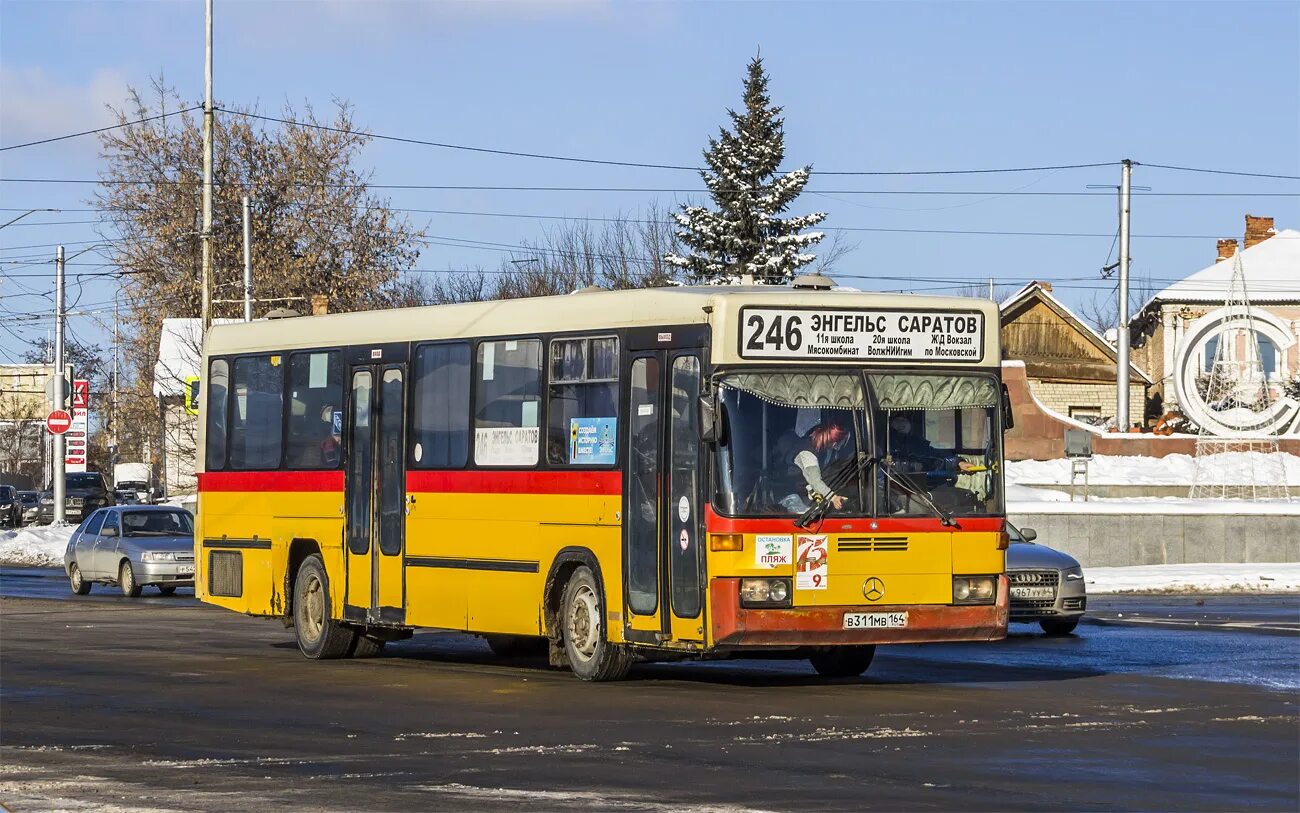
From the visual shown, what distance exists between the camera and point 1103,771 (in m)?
11.2

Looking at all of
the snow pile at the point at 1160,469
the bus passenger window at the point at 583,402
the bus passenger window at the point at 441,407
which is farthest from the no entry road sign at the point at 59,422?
the bus passenger window at the point at 583,402

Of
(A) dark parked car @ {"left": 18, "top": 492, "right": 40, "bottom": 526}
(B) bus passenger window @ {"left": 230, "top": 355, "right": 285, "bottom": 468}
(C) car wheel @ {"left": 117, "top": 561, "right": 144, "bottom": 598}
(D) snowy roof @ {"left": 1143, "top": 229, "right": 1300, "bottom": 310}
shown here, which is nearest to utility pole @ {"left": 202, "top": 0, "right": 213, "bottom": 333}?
(C) car wheel @ {"left": 117, "top": 561, "right": 144, "bottom": 598}

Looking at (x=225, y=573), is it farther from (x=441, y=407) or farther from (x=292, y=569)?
(x=441, y=407)

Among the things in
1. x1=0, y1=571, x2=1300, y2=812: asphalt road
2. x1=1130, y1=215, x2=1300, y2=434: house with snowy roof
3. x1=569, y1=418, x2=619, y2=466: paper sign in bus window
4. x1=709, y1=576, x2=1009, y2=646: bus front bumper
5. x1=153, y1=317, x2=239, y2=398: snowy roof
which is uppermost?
x1=1130, y1=215, x2=1300, y2=434: house with snowy roof

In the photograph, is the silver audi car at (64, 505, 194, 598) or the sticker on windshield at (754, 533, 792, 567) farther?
the silver audi car at (64, 505, 194, 598)

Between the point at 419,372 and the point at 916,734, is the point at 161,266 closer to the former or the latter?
the point at 419,372

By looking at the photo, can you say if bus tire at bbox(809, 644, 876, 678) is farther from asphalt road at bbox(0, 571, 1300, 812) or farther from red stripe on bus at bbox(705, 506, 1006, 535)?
red stripe on bus at bbox(705, 506, 1006, 535)

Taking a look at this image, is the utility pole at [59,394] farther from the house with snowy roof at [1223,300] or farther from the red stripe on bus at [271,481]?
the house with snowy roof at [1223,300]

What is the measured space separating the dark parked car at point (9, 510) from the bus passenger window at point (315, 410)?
61248 millimetres

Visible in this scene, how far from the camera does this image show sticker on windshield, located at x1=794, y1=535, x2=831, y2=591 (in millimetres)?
15266

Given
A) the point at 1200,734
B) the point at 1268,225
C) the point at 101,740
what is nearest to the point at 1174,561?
the point at 1200,734

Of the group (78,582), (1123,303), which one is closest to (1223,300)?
(1123,303)

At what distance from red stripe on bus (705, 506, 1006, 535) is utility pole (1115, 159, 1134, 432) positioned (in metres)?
46.8

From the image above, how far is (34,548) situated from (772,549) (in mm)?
37552
